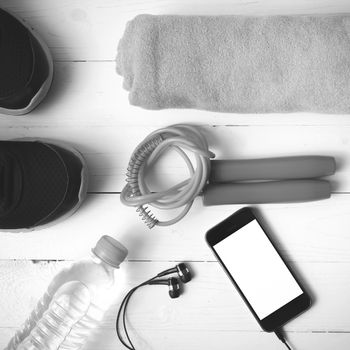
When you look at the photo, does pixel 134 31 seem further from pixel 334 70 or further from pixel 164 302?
pixel 164 302

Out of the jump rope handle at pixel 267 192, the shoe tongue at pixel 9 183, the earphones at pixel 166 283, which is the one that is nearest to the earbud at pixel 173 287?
the earphones at pixel 166 283

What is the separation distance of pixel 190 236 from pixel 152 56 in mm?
223

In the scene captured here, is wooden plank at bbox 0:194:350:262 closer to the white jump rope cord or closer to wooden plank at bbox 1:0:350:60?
the white jump rope cord

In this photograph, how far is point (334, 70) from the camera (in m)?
0.45

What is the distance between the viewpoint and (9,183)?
0.44 m

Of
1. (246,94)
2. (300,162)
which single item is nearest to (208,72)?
(246,94)

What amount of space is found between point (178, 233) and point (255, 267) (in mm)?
105

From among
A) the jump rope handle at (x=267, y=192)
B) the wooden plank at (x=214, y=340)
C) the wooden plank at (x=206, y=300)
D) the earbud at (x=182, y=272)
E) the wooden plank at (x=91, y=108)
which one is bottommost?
the wooden plank at (x=214, y=340)

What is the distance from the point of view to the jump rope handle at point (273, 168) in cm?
49

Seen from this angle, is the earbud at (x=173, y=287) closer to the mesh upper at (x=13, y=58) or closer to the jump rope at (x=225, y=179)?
the jump rope at (x=225, y=179)

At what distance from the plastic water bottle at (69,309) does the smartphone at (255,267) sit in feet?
0.48

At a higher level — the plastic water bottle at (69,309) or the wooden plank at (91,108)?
the wooden plank at (91,108)

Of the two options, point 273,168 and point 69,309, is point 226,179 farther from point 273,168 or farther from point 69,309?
point 69,309

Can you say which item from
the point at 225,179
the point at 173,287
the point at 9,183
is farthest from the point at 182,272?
Answer: the point at 9,183
